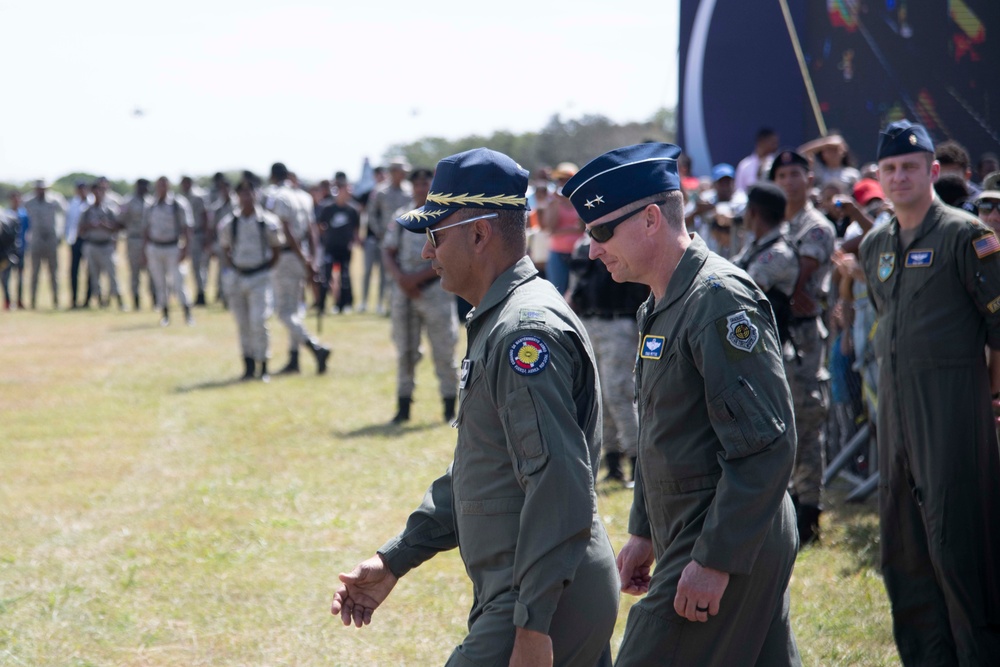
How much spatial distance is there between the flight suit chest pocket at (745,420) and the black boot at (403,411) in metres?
8.20

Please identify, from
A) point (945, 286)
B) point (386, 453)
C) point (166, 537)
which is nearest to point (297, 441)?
point (386, 453)

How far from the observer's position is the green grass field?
5469mm

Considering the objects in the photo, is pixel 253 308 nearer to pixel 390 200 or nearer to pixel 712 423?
pixel 390 200

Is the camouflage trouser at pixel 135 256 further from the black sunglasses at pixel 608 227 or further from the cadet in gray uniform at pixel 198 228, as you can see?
the black sunglasses at pixel 608 227

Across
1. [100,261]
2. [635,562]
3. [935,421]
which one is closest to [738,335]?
[635,562]

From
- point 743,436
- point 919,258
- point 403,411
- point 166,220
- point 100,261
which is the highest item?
point 919,258

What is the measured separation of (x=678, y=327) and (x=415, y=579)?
3.79m

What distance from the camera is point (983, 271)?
4352mm

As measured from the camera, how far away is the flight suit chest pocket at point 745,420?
111 inches

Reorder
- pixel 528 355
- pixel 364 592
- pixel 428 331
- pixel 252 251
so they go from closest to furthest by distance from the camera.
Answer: pixel 528 355
pixel 364 592
pixel 428 331
pixel 252 251

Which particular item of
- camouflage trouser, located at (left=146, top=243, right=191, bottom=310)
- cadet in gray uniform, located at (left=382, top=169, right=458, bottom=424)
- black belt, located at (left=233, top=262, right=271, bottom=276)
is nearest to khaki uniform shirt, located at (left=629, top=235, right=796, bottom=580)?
cadet in gray uniform, located at (left=382, top=169, right=458, bottom=424)

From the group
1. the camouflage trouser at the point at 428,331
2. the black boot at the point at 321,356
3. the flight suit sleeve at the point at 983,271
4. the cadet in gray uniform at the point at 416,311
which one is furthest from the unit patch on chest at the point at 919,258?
the black boot at the point at 321,356

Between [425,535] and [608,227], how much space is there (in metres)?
1.02

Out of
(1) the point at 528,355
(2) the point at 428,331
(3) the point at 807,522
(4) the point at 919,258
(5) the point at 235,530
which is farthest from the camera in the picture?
(2) the point at 428,331
